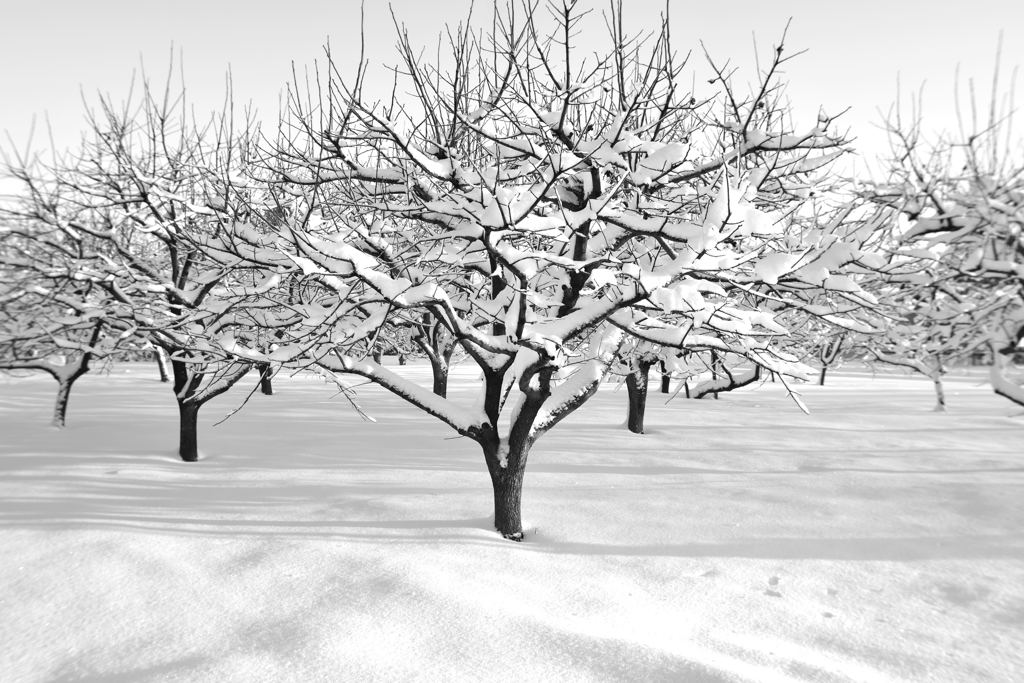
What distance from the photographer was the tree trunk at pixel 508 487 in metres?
5.88

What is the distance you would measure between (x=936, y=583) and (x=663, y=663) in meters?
3.13

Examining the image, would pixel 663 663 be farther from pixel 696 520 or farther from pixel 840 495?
pixel 840 495

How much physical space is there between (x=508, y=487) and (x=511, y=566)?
36.8 inches

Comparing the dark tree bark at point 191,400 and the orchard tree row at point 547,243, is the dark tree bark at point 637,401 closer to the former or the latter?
the orchard tree row at point 547,243

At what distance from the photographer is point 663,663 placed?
3580 millimetres

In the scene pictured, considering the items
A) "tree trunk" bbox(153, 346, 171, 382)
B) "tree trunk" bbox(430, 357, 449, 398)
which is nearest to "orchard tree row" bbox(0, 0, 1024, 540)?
"tree trunk" bbox(153, 346, 171, 382)

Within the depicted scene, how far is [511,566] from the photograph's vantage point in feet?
16.8

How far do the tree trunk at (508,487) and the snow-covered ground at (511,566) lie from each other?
0.22 meters

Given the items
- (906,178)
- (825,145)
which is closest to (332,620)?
(825,145)

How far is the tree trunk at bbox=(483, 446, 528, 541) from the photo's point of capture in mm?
5875

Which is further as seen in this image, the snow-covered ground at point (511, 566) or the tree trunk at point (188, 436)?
the tree trunk at point (188, 436)

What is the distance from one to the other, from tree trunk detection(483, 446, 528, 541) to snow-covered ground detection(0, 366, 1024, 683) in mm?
224

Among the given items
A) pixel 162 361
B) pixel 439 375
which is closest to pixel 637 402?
pixel 439 375

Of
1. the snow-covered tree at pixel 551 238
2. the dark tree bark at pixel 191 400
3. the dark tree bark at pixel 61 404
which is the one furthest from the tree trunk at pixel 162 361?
the snow-covered tree at pixel 551 238
